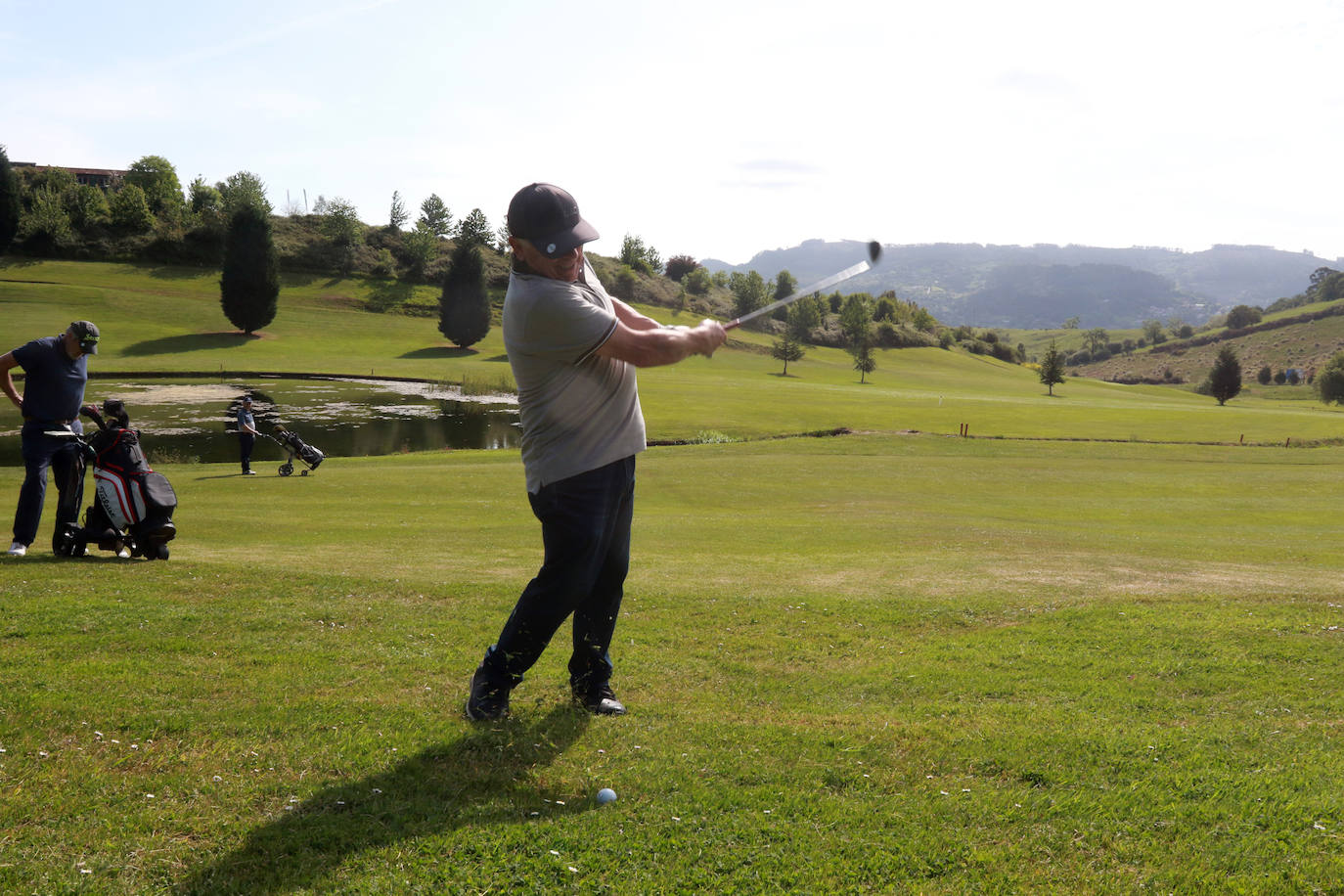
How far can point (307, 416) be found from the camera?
50344 mm

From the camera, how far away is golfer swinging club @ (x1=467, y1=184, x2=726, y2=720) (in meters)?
4.82

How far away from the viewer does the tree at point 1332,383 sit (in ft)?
335

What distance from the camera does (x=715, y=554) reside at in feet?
47.5

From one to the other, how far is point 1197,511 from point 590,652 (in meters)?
23.8

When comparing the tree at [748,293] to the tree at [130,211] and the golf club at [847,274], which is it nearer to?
the tree at [130,211]

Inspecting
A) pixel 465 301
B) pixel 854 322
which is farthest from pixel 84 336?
pixel 854 322

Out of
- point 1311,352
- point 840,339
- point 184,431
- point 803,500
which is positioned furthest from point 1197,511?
point 1311,352

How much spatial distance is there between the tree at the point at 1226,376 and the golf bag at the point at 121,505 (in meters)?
113

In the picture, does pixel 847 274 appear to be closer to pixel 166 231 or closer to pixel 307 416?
pixel 307 416

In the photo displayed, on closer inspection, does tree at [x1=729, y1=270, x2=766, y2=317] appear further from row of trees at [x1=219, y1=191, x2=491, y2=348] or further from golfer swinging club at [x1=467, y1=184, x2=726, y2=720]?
golfer swinging club at [x1=467, y1=184, x2=726, y2=720]

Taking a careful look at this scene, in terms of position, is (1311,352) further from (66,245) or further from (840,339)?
(66,245)

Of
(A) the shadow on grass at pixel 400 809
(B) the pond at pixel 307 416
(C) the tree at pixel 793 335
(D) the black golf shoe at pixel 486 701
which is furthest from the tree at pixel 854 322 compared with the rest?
(A) the shadow on grass at pixel 400 809

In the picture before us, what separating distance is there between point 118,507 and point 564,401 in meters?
8.24

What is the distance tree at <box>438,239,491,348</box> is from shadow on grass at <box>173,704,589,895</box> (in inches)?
3560
